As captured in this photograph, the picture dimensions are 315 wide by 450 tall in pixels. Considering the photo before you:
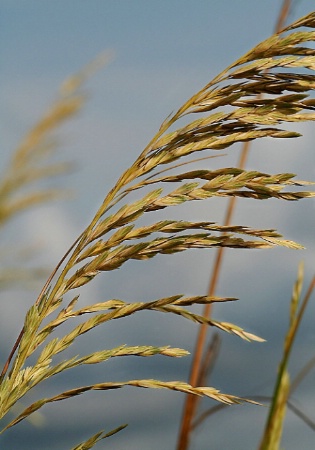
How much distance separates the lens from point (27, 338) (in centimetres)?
126

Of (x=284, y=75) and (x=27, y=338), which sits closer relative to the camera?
(x=27, y=338)

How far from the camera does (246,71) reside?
1382 mm

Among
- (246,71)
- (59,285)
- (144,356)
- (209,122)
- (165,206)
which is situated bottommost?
(144,356)

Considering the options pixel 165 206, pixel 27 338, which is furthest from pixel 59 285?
pixel 165 206

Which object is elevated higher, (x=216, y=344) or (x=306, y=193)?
(x=306, y=193)

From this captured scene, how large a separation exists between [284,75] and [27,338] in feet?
2.27

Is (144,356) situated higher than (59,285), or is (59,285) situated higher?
(59,285)

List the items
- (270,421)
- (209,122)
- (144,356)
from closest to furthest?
(270,421) < (144,356) < (209,122)

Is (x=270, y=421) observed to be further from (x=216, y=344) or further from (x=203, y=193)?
(x=203, y=193)

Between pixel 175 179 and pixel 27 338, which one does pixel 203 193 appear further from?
pixel 27 338

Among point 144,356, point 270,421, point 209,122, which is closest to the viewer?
point 270,421

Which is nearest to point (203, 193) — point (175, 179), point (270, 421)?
point (175, 179)

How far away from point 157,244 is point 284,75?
1.38ft

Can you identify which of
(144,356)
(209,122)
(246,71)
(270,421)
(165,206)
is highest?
(246,71)
